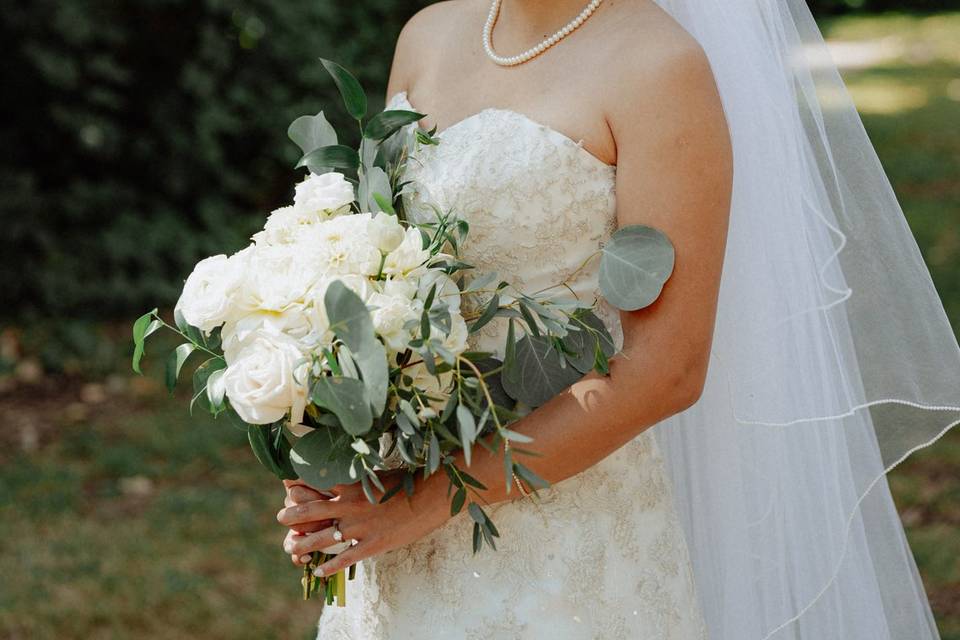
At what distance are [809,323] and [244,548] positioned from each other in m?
3.17

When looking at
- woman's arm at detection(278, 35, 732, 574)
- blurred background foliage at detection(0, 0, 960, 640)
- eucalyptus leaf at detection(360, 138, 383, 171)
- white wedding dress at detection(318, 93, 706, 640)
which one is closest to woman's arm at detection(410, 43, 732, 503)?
woman's arm at detection(278, 35, 732, 574)

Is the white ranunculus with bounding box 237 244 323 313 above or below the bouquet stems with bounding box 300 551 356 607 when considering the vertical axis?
above

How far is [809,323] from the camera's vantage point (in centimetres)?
232

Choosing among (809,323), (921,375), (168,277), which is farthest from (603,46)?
(168,277)

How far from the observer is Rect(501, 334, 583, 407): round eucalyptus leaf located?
205 cm

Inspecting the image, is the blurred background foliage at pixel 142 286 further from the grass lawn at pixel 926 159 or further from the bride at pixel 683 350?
the bride at pixel 683 350

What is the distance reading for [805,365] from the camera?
2312 mm

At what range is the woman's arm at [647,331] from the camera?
2.02 metres

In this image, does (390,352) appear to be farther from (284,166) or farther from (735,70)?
(284,166)

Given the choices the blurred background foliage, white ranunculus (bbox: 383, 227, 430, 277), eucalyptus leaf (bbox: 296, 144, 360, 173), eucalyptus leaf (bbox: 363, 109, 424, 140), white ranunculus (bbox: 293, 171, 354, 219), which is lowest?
the blurred background foliage

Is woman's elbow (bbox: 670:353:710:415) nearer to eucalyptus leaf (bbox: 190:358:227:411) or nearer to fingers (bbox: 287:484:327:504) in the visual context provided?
fingers (bbox: 287:484:327:504)

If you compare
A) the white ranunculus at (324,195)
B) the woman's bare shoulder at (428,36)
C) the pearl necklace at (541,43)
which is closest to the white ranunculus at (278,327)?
the white ranunculus at (324,195)

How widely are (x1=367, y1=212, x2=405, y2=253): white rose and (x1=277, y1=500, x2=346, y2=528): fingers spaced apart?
0.46 metres

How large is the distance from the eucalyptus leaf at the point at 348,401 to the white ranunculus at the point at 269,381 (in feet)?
0.20
